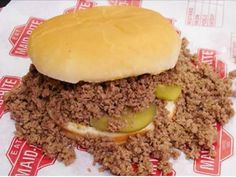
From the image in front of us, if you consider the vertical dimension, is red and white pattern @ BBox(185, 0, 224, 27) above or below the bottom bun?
above

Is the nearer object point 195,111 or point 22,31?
point 195,111

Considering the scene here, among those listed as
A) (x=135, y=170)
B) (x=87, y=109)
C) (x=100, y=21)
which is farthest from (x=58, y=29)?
(x=135, y=170)

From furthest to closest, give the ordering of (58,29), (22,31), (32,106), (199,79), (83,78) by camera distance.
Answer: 1. (22,31)
2. (199,79)
3. (32,106)
4. (58,29)
5. (83,78)

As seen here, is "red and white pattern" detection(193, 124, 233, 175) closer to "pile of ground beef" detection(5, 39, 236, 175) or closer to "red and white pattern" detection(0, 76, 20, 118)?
"pile of ground beef" detection(5, 39, 236, 175)

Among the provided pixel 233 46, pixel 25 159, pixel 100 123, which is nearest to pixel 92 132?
pixel 100 123

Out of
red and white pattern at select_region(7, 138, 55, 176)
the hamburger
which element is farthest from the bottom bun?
red and white pattern at select_region(7, 138, 55, 176)

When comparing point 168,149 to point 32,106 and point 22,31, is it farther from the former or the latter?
point 22,31
